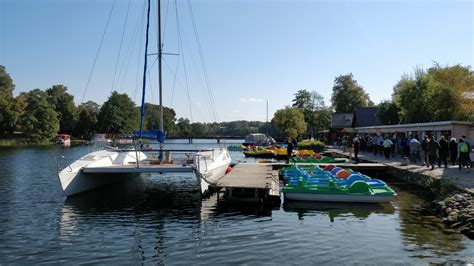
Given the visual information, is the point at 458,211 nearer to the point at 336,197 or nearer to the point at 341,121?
the point at 336,197

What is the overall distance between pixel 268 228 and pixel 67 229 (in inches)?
234

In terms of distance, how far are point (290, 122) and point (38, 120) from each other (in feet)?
181

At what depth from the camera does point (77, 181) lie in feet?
58.6

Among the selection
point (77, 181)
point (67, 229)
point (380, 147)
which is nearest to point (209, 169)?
point (77, 181)

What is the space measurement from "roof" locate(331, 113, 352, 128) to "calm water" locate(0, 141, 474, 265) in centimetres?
5523

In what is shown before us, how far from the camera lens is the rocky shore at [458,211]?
41.0ft

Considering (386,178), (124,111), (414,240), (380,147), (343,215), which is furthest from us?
(124,111)

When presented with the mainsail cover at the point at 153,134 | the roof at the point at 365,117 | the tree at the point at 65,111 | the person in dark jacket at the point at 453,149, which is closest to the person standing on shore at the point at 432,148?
the person in dark jacket at the point at 453,149

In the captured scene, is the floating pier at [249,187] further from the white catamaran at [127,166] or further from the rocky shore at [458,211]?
the rocky shore at [458,211]

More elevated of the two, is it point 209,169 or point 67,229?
point 209,169

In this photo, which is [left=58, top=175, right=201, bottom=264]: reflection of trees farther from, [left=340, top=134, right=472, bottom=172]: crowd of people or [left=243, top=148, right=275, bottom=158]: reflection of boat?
[left=243, top=148, right=275, bottom=158]: reflection of boat

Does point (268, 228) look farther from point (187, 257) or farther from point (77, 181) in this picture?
point (77, 181)

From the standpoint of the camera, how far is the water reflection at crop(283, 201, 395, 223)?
15.4 metres

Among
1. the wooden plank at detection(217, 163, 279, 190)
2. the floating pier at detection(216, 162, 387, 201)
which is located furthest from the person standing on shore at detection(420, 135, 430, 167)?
the floating pier at detection(216, 162, 387, 201)
